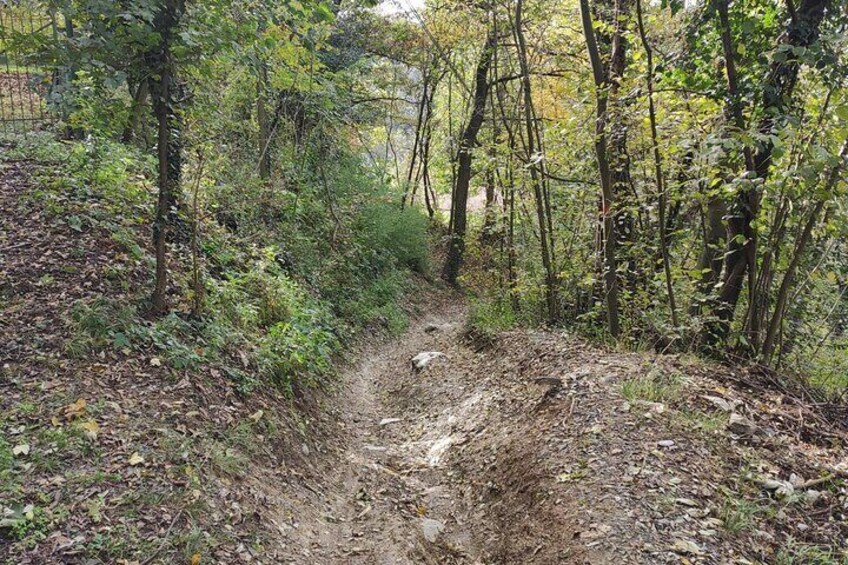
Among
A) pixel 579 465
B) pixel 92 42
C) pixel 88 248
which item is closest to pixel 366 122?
pixel 88 248

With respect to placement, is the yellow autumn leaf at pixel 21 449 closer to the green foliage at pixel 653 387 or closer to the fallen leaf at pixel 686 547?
the fallen leaf at pixel 686 547

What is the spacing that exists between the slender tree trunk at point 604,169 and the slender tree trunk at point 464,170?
7.64 meters

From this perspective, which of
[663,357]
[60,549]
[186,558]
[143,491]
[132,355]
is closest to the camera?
[60,549]

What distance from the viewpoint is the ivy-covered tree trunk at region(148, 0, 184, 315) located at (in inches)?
186

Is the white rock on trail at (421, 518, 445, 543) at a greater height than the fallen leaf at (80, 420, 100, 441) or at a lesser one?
lesser

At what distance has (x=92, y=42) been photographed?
4.29 meters

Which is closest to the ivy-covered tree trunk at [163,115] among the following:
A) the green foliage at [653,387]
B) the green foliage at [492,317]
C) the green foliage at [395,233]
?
the green foliage at [653,387]

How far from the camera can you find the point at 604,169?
6863 mm

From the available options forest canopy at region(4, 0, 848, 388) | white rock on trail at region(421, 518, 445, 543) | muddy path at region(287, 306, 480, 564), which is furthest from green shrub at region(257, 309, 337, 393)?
white rock on trail at region(421, 518, 445, 543)

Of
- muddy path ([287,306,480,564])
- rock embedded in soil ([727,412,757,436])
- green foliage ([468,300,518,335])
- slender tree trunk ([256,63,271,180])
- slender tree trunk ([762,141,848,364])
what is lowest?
muddy path ([287,306,480,564])

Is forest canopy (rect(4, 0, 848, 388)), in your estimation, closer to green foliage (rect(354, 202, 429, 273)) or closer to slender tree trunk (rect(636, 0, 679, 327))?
slender tree trunk (rect(636, 0, 679, 327))

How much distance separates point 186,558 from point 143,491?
597 mm

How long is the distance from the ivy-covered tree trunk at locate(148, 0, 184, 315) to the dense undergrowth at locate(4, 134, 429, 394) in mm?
330

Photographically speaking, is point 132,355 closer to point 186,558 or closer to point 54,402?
point 54,402
